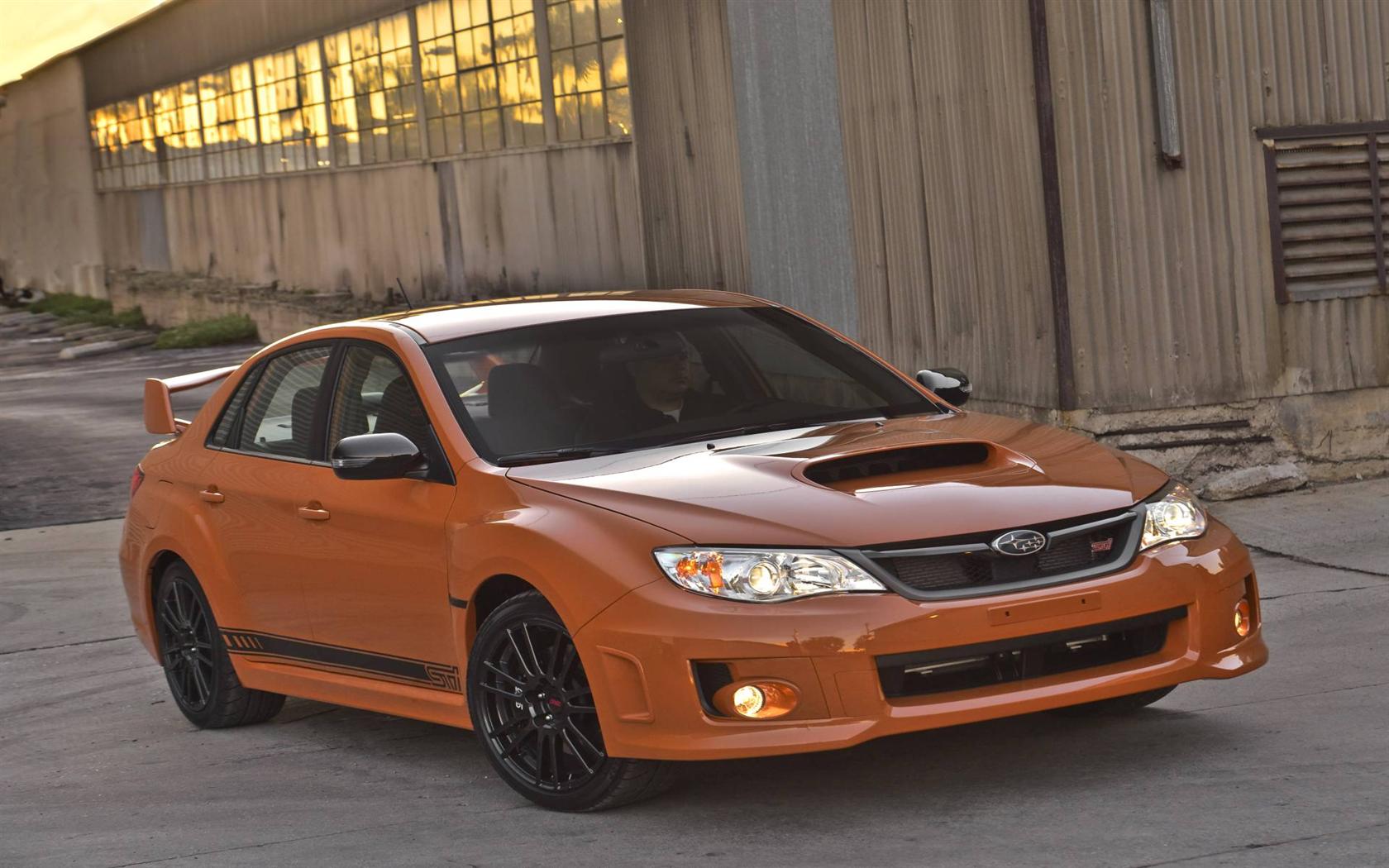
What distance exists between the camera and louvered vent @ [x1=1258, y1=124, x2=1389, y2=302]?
432 inches

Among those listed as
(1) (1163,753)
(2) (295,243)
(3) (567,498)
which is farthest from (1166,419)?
(2) (295,243)

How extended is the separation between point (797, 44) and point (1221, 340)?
3.51m

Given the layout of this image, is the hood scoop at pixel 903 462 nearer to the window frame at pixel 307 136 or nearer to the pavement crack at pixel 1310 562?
the pavement crack at pixel 1310 562

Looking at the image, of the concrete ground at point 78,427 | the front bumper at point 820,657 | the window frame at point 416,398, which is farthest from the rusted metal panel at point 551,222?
the front bumper at point 820,657

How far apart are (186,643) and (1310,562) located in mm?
4965

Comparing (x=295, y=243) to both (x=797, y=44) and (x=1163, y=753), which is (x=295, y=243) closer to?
(x=797, y=44)

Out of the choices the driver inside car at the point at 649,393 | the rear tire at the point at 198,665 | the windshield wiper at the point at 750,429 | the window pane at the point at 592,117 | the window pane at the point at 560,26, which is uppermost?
the window pane at the point at 560,26

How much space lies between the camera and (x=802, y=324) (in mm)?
7262

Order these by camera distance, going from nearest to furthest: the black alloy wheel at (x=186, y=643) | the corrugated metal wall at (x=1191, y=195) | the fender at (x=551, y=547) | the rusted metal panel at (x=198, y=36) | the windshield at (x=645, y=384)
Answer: the fender at (x=551, y=547)
the windshield at (x=645, y=384)
the black alloy wheel at (x=186, y=643)
the corrugated metal wall at (x=1191, y=195)
the rusted metal panel at (x=198, y=36)

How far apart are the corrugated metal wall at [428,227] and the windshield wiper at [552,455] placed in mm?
9949

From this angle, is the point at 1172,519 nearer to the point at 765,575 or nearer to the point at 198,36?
the point at 765,575

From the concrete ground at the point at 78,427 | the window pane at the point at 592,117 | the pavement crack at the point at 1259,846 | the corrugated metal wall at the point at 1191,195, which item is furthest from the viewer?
the window pane at the point at 592,117

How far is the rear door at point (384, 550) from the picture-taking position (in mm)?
6176

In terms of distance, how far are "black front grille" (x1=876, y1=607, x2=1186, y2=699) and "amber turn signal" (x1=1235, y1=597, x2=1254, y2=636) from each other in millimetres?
290
